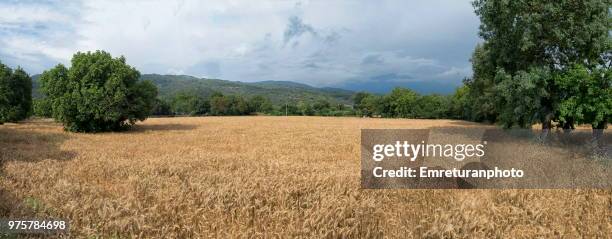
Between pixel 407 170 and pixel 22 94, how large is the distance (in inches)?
2246

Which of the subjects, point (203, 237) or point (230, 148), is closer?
point (203, 237)

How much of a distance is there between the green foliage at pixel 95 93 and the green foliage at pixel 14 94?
48.9ft

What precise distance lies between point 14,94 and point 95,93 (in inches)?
999

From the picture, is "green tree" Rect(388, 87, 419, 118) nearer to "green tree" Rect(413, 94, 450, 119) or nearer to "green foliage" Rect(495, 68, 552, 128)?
"green tree" Rect(413, 94, 450, 119)

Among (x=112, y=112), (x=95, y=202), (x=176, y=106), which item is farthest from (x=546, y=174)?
(x=176, y=106)

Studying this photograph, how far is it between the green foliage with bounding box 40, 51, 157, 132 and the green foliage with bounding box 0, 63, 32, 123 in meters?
14.9

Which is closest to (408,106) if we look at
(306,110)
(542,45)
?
(306,110)

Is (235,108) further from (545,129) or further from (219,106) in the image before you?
(545,129)

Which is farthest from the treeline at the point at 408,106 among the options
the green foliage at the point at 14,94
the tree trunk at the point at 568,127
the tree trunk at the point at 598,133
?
the green foliage at the point at 14,94

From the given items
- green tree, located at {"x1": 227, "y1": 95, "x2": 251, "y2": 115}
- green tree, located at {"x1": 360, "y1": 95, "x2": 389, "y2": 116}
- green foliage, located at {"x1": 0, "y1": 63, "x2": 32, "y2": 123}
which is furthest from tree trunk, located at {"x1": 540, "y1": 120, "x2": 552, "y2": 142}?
green tree, located at {"x1": 227, "y1": 95, "x2": 251, "y2": 115}

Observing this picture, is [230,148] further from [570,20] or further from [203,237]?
[570,20]

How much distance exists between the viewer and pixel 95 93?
33.4 metres

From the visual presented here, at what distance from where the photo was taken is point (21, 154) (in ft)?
50.9

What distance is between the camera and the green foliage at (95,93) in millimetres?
33594
